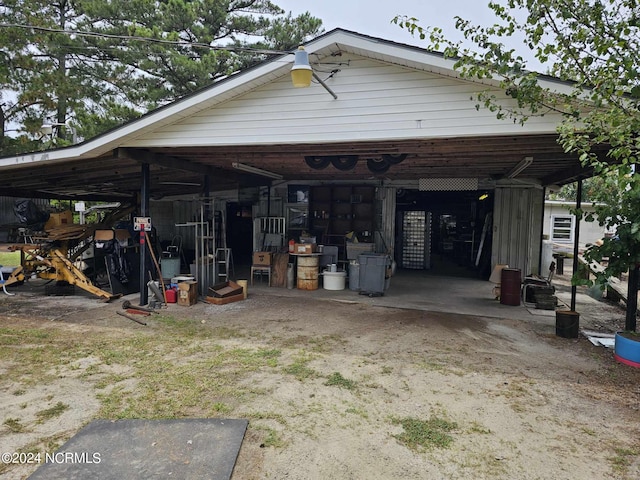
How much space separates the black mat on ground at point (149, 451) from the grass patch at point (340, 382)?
101 centimetres

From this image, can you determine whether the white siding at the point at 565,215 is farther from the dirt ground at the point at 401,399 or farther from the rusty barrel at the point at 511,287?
the dirt ground at the point at 401,399

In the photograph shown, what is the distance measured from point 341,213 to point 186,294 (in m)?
5.31

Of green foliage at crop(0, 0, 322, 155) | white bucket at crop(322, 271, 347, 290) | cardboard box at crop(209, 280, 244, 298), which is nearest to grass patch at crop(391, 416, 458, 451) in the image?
cardboard box at crop(209, 280, 244, 298)

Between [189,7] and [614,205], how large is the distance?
14.5 metres

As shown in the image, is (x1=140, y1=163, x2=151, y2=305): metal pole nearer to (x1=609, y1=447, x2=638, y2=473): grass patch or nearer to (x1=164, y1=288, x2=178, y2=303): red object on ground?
(x1=164, y1=288, x2=178, y2=303): red object on ground

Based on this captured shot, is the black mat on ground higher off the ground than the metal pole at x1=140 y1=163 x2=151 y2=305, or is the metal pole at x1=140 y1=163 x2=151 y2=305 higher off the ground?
the metal pole at x1=140 y1=163 x2=151 y2=305

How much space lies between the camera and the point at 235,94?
540 centimetres

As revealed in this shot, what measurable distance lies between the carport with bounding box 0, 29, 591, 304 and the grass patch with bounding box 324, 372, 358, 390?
2.91 metres

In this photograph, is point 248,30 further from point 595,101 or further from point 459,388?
point 459,388

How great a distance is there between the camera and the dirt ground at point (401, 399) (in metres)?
2.51

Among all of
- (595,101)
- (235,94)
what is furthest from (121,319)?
(595,101)

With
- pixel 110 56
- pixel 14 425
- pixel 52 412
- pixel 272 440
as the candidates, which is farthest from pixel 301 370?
pixel 110 56

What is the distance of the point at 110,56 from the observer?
14883mm

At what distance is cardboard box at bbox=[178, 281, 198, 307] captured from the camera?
672 cm
